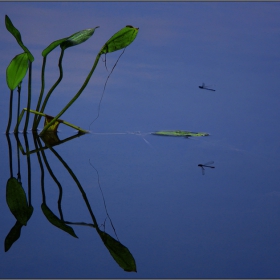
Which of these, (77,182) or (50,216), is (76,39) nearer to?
(77,182)

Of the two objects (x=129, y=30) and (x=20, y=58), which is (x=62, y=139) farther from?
(x=129, y=30)

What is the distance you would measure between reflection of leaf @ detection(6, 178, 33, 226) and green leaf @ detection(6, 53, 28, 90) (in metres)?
0.40

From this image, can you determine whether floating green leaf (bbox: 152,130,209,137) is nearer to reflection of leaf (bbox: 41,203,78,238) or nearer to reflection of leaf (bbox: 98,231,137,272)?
reflection of leaf (bbox: 41,203,78,238)

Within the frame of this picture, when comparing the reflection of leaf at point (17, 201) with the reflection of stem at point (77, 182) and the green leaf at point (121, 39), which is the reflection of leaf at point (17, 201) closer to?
the reflection of stem at point (77, 182)

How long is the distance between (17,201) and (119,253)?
33 centimetres

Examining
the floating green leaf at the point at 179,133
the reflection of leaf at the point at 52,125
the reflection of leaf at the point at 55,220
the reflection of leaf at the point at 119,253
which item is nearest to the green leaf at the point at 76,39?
the reflection of leaf at the point at 52,125

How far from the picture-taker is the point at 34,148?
1491 millimetres

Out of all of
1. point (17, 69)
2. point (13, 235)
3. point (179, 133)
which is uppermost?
point (17, 69)

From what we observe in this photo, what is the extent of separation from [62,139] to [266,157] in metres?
0.62

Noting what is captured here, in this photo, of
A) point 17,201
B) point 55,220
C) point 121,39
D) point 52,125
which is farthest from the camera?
point 52,125

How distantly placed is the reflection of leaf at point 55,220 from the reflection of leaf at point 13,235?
58mm

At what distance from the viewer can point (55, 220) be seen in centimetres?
98

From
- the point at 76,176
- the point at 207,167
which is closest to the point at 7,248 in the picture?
the point at 76,176

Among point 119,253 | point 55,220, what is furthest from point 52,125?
point 119,253
